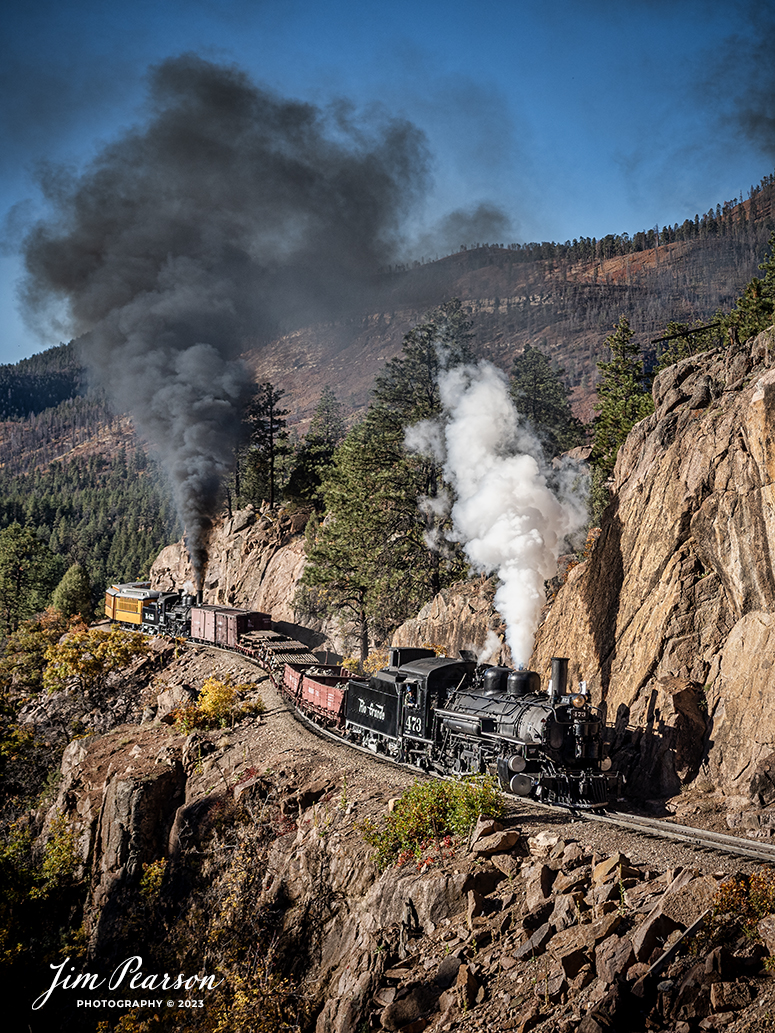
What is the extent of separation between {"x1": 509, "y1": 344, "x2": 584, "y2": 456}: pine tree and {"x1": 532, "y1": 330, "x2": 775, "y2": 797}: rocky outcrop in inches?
1207

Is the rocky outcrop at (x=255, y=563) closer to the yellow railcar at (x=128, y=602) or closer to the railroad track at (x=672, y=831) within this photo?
the yellow railcar at (x=128, y=602)

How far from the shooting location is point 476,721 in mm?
15164

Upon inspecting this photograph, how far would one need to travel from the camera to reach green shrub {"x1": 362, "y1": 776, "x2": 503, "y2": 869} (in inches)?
473

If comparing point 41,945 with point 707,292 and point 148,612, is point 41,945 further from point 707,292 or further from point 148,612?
point 707,292

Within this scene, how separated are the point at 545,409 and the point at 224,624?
32.4 m

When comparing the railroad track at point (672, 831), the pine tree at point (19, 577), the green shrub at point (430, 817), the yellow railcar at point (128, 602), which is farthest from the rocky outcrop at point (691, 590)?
the pine tree at point (19, 577)

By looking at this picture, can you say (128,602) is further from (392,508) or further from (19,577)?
(392,508)

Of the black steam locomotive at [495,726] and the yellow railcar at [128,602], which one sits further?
the yellow railcar at [128,602]

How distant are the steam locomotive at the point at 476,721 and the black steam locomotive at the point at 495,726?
0.02 m

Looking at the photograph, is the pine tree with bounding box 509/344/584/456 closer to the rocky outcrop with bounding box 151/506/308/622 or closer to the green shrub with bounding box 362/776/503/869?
the rocky outcrop with bounding box 151/506/308/622

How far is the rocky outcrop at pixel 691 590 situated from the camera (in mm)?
14125

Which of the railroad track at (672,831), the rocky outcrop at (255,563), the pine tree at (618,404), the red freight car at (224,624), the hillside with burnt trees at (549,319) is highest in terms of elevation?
the hillside with burnt trees at (549,319)

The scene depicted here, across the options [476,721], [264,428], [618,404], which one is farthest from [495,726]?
[264,428]

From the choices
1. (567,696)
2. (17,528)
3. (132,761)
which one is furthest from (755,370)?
(17,528)
